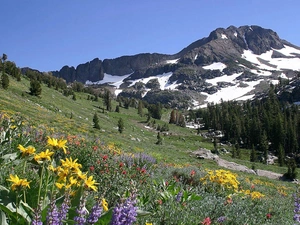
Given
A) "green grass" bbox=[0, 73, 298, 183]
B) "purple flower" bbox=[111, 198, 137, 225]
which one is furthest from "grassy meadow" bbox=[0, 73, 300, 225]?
"green grass" bbox=[0, 73, 298, 183]

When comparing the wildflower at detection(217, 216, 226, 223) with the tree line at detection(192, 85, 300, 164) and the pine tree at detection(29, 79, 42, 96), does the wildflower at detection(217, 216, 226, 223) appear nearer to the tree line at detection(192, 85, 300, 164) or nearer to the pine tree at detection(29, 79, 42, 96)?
the pine tree at detection(29, 79, 42, 96)

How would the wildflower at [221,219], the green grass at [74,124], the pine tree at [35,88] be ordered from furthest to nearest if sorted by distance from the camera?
the pine tree at [35,88], the green grass at [74,124], the wildflower at [221,219]

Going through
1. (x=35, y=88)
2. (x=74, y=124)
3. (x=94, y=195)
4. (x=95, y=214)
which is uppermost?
(x=35, y=88)

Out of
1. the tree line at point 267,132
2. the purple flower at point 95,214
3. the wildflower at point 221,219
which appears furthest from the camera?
the tree line at point 267,132

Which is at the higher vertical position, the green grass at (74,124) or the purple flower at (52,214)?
the purple flower at (52,214)

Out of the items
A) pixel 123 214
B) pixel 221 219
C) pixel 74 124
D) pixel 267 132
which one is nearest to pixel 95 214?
pixel 123 214

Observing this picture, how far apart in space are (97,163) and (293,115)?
348 ft

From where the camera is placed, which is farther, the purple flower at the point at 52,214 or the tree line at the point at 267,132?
the tree line at the point at 267,132

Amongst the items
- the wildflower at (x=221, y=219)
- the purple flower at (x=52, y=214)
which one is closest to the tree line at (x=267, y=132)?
the wildflower at (x=221, y=219)

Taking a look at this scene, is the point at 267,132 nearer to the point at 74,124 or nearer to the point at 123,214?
the point at 74,124

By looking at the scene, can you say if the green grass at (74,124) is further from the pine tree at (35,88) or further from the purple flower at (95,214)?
the purple flower at (95,214)

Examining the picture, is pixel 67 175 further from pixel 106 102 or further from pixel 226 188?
pixel 106 102

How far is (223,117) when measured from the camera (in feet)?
390

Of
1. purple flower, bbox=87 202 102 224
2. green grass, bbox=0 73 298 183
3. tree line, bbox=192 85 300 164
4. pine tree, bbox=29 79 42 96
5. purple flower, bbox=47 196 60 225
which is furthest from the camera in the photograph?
tree line, bbox=192 85 300 164
